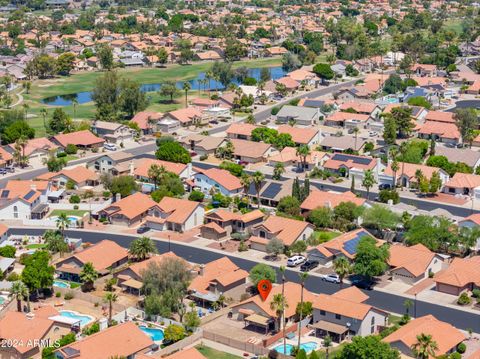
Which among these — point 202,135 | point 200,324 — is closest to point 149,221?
point 200,324

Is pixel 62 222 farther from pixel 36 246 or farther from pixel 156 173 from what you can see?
pixel 156 173

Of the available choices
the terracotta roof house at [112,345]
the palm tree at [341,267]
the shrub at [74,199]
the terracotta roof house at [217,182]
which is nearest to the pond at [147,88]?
the shrub at [74,199]

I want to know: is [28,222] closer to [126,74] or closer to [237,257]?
[237,257]

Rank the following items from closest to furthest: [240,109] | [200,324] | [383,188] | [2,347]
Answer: [2,347] → [200,324] → [383,188] → [240,109]

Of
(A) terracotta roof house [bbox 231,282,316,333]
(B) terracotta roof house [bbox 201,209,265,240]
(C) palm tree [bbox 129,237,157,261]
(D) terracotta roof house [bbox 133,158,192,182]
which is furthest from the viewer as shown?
(D) terracotta roof house [bbox 133,158,192,182]

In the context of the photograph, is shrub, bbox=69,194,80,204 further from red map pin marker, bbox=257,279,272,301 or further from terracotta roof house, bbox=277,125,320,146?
red map pin marker, bbox=257,279,272,301

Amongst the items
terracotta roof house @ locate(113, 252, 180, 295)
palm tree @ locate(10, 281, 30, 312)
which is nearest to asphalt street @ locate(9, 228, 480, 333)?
terracotta roof house @ locate(113, 252, 180, 295)
